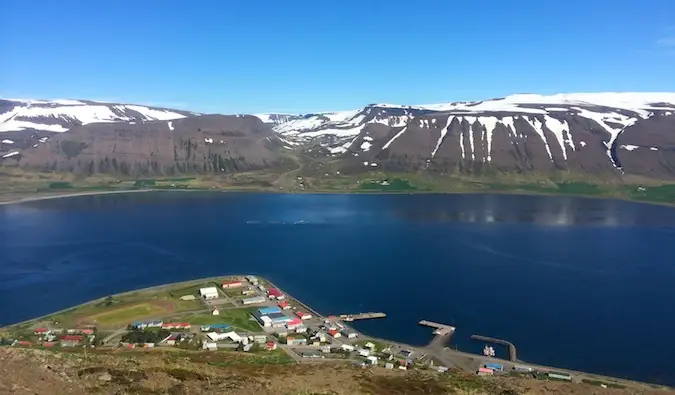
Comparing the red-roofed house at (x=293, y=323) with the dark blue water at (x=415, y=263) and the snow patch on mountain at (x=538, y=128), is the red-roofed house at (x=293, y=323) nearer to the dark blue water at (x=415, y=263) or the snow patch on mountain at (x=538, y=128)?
the dark blue water at (x=415, y=263)

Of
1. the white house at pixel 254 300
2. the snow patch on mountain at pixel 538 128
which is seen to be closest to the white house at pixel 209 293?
the white house at pixel 254 300

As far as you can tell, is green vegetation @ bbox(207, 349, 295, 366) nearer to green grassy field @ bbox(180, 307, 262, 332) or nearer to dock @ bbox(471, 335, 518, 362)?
green grassy field @ bbox(180, 307, 262, 332)

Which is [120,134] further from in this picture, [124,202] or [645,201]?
[645,201]

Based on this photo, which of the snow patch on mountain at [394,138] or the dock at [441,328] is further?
the snow patch on mountain at [394,138]

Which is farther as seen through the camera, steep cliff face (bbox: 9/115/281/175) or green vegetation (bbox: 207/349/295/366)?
steep cliff face (bbox: 9/115/281/175)

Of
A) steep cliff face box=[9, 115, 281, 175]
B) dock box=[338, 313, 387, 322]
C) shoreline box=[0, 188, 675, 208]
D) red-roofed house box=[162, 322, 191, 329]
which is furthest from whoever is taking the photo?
steep cliff face box=[9, 115, 281, 175]

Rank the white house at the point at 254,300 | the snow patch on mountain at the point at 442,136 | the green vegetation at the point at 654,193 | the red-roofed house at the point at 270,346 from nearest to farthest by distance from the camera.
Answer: the red-roofed house at the point at 270,346 → the white house at the point at 254,300 → the green vegetation at the point at 654,193 → the snow patch on mountain at the point at 442,136

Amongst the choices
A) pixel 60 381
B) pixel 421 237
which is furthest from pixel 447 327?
pixel 421 237

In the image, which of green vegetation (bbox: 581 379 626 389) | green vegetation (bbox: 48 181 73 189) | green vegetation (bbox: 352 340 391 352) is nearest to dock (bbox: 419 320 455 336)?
green vegetation (bbox: 352 340 391 352)
